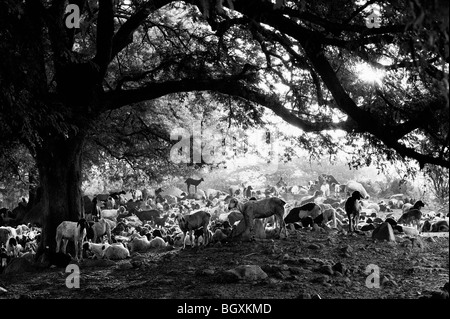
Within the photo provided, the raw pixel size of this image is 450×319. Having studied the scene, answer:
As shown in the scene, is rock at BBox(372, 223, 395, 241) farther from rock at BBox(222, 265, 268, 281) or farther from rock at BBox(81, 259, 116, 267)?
rock at BBox(81, 259, 116, 267)

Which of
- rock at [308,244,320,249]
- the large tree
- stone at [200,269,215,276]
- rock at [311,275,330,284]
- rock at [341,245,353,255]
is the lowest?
rock at [311,275,330,284]

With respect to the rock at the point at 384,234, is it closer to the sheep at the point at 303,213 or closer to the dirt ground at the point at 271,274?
the dirt ground at the point at 271,274

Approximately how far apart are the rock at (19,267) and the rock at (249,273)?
5620 mm

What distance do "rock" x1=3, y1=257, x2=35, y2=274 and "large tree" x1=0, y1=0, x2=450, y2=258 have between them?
98 cm

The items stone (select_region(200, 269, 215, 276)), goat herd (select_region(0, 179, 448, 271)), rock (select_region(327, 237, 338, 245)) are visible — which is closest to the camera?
stone (select_region(200, 269, 215, 276))

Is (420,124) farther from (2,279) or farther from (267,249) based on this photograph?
(2,279)

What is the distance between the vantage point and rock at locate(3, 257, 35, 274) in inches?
469

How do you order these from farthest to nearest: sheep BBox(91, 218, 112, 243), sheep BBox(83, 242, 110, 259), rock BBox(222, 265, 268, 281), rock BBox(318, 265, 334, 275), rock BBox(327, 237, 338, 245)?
sheep BBox(91, 218, 112, 243) < sheep BBox(83, 242, 110, 259) < rock BBox(327, 237, 338, 245) < rock BBox(318, 265, 334, 275) < rock BBox(222, 265, 268, 281)

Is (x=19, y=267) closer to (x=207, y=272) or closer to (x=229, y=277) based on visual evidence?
(x=207, y=272)

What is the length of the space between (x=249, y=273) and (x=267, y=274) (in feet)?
1.35

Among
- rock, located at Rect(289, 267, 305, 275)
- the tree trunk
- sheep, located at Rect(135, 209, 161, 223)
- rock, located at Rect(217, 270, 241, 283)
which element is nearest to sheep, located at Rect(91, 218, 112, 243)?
the tree trunk

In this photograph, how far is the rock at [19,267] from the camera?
469 inches

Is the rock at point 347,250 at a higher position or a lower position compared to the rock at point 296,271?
higher

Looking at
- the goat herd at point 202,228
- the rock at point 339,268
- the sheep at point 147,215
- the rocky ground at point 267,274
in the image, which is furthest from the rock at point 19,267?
the sheep at point 147,215
